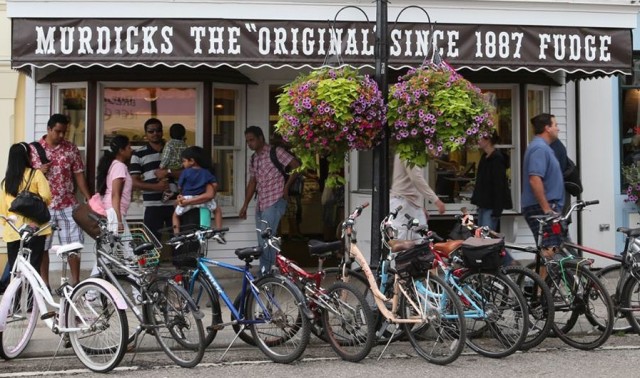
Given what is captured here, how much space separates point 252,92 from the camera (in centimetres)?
981

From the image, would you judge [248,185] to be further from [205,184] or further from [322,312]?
[322,312]

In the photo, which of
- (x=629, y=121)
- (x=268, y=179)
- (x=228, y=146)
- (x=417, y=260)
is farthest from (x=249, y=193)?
(x=629, y=121)

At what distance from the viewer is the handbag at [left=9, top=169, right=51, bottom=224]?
23.6 feet

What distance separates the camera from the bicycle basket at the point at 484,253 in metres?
5.99

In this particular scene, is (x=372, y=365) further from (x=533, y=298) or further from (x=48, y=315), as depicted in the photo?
(x=48, y=315)

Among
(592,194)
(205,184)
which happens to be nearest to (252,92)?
(205,184)

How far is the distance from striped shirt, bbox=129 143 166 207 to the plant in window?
619 centimetres

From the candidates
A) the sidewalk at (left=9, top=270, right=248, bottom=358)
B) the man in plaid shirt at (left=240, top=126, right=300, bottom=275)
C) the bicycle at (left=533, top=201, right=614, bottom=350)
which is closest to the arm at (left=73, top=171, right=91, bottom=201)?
the man in plaid shirt at (left=240, top=126, right=300, bottom=275)

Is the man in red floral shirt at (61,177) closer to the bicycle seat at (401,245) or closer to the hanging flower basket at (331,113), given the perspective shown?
the hanging flower basket at (331,113)

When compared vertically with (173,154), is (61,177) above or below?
below

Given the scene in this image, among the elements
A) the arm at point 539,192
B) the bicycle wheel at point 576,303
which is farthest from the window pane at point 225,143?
the bicycle wheel at point 576,303

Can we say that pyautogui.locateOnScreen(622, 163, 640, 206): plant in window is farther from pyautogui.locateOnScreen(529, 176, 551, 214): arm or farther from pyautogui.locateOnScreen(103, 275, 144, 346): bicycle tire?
pyautogui.locateOnScreen(103, 275, 144, 346): bicycle tire

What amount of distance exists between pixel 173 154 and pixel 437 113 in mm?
3562

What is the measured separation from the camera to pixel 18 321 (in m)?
6.09
